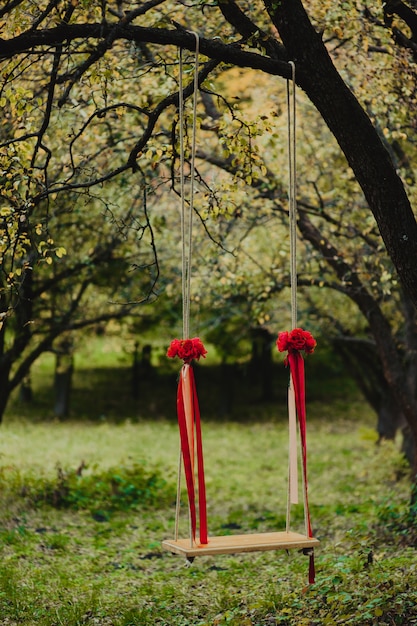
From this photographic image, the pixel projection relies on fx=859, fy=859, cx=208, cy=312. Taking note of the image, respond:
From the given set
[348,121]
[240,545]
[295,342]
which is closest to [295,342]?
[295,342]

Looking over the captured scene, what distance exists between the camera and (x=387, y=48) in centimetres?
877

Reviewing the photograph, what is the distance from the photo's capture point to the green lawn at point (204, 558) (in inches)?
273

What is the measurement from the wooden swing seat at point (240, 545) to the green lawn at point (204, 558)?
3.70ft

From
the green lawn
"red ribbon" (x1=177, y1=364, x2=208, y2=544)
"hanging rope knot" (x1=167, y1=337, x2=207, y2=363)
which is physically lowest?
the green lawn

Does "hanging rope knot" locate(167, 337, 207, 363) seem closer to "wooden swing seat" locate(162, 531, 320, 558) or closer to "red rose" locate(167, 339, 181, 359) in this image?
"red rose" locate(167, 339, 181, 359)

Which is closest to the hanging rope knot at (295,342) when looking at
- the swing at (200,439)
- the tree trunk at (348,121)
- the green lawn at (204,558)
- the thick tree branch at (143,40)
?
the swing at (200,439)

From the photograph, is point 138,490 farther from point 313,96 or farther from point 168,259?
point 313,96

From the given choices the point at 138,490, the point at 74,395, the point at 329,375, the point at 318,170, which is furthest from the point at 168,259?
the point at 329,375

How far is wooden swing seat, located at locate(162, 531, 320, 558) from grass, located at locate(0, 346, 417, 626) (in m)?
1.11

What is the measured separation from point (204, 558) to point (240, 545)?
586 cm

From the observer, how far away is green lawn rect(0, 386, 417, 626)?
22.7 feet

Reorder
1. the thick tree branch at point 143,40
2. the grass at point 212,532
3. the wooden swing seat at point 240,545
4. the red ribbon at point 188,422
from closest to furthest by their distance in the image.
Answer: the wooden swing seat at point 240,545 → the red ribbon at point 188,422 → the thick tree branch at point 143,40 → the grass at point 212,532

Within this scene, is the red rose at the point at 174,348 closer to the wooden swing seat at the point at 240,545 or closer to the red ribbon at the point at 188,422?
the red ribbon at the point at 188,422

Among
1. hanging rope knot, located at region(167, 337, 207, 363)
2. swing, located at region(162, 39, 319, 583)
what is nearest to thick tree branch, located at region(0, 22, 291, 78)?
swing, located at region(162, 39, 319, 583)
